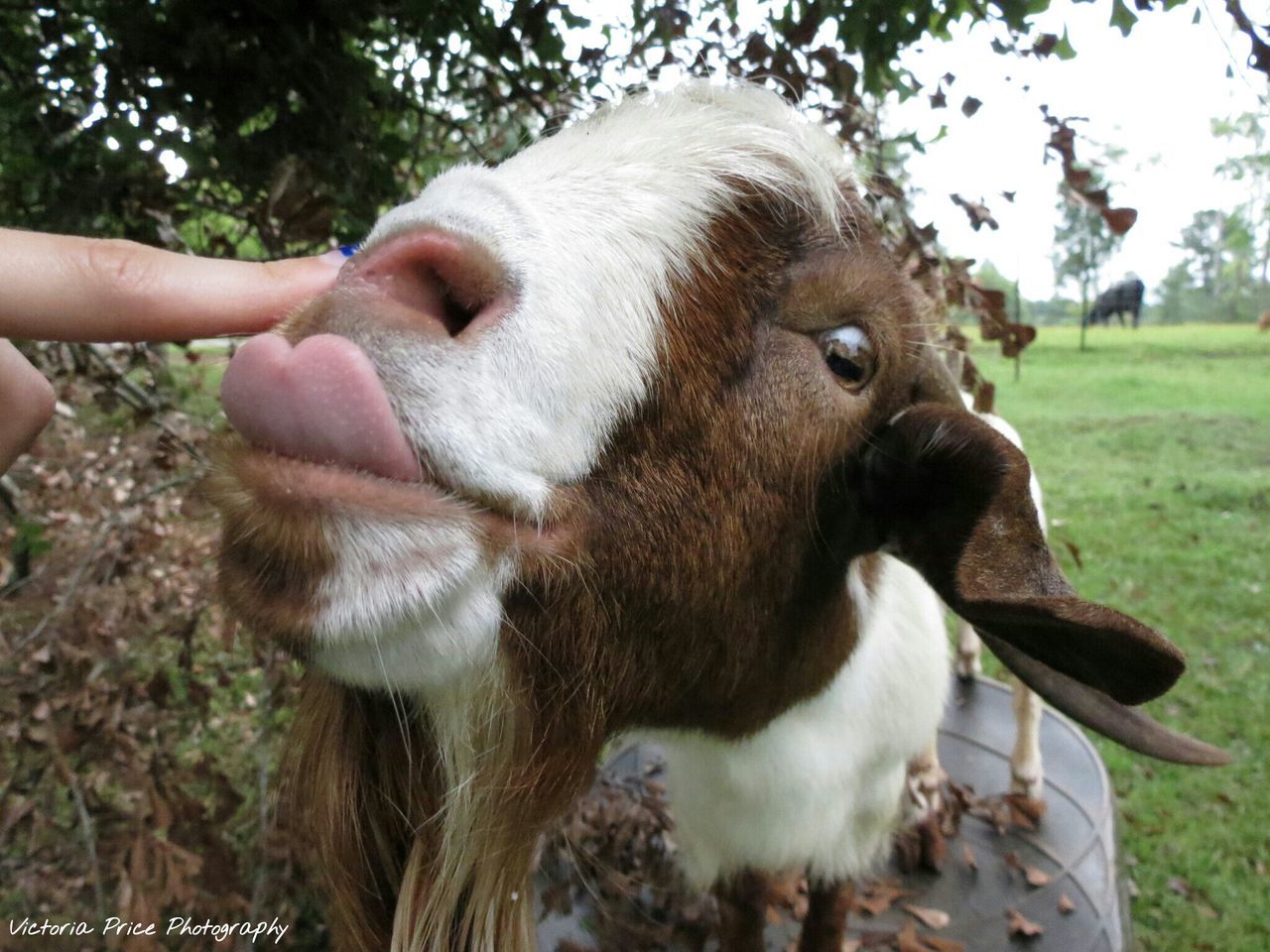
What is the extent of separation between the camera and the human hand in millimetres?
1400

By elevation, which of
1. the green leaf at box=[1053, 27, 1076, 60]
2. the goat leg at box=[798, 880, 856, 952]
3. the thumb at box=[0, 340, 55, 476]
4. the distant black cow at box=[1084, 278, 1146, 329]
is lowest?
the distant black cow at box=[1084, 278, 1146, 329]

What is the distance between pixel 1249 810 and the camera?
234 inches

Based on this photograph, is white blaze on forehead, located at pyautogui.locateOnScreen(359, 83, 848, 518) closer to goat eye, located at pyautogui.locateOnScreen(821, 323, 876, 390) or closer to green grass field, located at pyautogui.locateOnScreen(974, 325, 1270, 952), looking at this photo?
goat eye, located at pyautogui.locateOnScreen(821, 323, 876, 390)

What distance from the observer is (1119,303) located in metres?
32.8

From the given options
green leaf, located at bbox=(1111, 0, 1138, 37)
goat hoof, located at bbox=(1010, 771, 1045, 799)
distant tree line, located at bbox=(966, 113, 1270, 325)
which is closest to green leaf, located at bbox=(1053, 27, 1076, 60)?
green leaf, located at bbox=(1111, 0, 1138, 37)

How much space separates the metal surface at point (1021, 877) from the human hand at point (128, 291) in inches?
88.3

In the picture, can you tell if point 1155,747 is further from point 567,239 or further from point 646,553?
point 567,239

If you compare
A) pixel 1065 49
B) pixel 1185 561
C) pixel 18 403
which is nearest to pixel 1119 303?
pixel 1185 561

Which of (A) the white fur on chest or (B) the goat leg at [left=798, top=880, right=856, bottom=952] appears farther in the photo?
(B) the goat leg at [left=798, top=880, right=856, bottom=952]

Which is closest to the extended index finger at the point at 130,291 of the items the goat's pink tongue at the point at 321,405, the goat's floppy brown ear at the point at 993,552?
the goat's pink tongue at the point at 321,405

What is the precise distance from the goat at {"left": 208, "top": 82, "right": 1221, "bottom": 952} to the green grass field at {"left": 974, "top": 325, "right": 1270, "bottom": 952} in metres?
1.76

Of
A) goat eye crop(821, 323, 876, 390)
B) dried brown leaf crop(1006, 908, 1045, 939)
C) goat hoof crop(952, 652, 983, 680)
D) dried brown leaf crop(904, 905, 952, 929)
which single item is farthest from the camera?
goat hoof crop(952, 652, 983, 680)

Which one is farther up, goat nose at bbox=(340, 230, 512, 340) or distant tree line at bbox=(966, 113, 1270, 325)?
goat nose at bbox=(340, 230, 512, 340)

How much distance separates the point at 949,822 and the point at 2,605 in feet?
13.6
